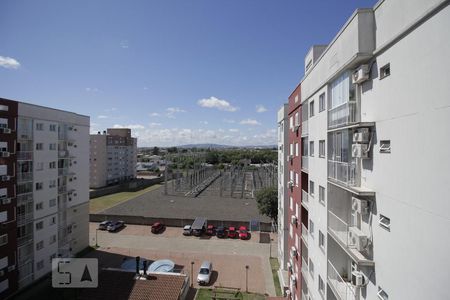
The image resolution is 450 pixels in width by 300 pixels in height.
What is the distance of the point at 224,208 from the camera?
4700 centimetres

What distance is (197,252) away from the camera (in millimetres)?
30188

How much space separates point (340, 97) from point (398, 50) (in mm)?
→ 3199

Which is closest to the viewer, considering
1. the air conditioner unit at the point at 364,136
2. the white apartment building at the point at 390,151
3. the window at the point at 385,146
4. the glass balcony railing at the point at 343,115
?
the white apartment building at the point at 390,151

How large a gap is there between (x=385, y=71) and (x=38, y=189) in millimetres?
26617

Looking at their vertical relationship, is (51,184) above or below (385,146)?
below

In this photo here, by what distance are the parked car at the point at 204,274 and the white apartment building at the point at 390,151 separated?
1524cm

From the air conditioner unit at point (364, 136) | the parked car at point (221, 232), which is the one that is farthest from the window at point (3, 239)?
the air conditioner unit at point (364, 136)

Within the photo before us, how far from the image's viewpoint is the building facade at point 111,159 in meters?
73.3

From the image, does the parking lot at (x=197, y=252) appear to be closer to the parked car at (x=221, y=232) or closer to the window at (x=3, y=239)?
the parked car at (x=221, y=232)

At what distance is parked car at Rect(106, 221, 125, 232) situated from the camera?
37.0 meters

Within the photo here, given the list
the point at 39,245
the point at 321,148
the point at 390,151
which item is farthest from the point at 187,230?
the point at 390,151

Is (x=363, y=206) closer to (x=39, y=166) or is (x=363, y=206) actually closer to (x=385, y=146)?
(x=385, y=146)

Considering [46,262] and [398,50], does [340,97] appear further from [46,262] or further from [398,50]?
[46,262]

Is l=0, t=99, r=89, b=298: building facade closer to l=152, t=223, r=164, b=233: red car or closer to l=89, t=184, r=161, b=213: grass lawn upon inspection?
l=152, t=223, r=164, b=233: red car
